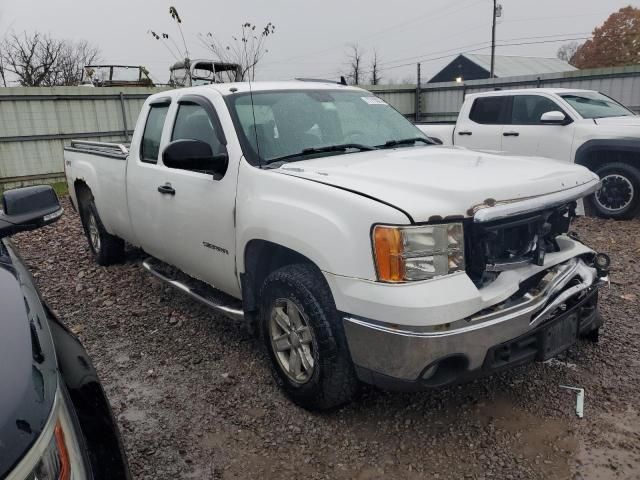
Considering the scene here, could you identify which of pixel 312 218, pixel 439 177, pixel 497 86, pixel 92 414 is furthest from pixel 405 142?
pixel 497 86

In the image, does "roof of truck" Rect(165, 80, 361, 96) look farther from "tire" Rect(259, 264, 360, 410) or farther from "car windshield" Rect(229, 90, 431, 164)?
"tire" Rect(259, 264, 360, 410)

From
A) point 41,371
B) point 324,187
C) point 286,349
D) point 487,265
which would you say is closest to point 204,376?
point 286,349

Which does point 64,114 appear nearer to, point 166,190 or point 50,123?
point 50,123

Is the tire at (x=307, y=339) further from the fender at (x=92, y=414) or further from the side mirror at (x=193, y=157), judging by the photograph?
the fender at (x=92, y=414)

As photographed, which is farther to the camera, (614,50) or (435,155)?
(614,50)

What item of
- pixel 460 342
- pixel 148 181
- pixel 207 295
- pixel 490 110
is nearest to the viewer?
pixel 460 342

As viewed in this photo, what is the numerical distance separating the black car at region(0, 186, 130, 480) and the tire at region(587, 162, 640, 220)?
268 inches

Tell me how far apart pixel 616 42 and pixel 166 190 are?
139ft

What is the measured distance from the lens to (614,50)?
3762cm

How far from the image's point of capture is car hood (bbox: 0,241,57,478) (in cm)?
116

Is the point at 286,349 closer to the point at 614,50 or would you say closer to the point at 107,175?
the point at 107,175

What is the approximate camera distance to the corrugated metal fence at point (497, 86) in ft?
40.3

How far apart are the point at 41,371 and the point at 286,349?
5.95 ft

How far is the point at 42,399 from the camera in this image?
1284 millimetres
